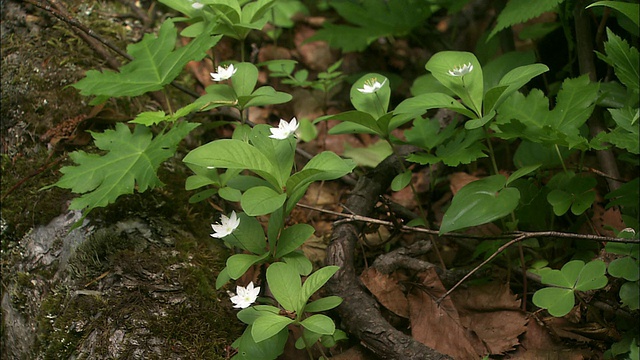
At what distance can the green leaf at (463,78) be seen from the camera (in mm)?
1923

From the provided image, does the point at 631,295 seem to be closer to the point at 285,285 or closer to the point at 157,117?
the point at 285,285

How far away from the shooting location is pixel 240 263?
1.79 meters

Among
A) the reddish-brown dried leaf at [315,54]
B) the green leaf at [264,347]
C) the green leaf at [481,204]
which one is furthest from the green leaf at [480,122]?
the reddish-brown dried leaf at [315,54]

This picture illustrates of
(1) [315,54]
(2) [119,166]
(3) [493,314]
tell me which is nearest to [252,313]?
(2) [119,166]

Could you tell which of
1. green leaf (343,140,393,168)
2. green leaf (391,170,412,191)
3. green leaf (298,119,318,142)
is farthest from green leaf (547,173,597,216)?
green leaf (298,119,318,142)

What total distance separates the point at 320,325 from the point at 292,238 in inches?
14.1

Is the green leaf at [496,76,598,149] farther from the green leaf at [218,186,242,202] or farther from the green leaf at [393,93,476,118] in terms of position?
the green leaf at [218,186,242,202]

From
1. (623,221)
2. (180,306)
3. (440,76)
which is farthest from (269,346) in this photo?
(623,221)

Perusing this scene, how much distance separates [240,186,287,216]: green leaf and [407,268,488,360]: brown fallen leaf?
67 cm

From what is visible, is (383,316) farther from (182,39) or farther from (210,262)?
(182,39)

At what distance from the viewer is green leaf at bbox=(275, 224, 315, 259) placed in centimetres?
186

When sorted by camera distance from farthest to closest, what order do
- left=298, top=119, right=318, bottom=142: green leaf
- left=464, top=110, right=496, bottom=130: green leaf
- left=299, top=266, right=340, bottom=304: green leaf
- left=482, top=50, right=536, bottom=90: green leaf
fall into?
left=298, top=119, right=318, bottom=142: green leaf, left=482, top=50, right=536, bottom=90: green leaf, left=464, top=110, right=496, bottom=130: green leaf, left=299, top=266, right=340, bottom=304: green leaf

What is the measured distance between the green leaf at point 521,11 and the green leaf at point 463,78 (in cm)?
25

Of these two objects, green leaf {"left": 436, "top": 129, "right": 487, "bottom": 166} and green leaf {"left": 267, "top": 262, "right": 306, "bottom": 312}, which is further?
green leaf {"left": 436, "top": 129, "right": 487, "bottom": 166}
